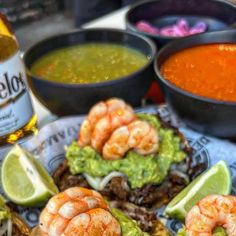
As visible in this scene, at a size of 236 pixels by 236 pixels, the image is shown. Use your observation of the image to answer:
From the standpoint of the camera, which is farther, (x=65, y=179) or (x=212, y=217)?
(x=65, y=179)

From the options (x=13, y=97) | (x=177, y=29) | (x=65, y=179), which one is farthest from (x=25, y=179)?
(x=177, y=29)

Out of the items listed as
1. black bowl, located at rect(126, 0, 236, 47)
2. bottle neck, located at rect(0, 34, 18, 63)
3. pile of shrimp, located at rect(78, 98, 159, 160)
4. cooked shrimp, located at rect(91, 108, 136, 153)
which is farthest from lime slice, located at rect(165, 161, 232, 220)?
black bowl, located at rect(126, 0, 236, 47)

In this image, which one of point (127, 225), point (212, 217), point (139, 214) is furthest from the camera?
point (139, 214)

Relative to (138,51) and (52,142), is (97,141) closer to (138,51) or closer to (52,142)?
(52,142)

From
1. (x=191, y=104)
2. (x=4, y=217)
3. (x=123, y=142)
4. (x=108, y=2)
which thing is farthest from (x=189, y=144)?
(x=108, y=2)

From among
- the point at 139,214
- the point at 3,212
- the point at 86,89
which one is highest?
the point at 86,89

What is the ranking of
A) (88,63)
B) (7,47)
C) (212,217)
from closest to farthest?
(212,217), (7,47), (88,63)

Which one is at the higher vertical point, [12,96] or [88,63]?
[12,96]

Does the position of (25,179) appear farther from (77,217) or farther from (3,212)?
(77,217)
